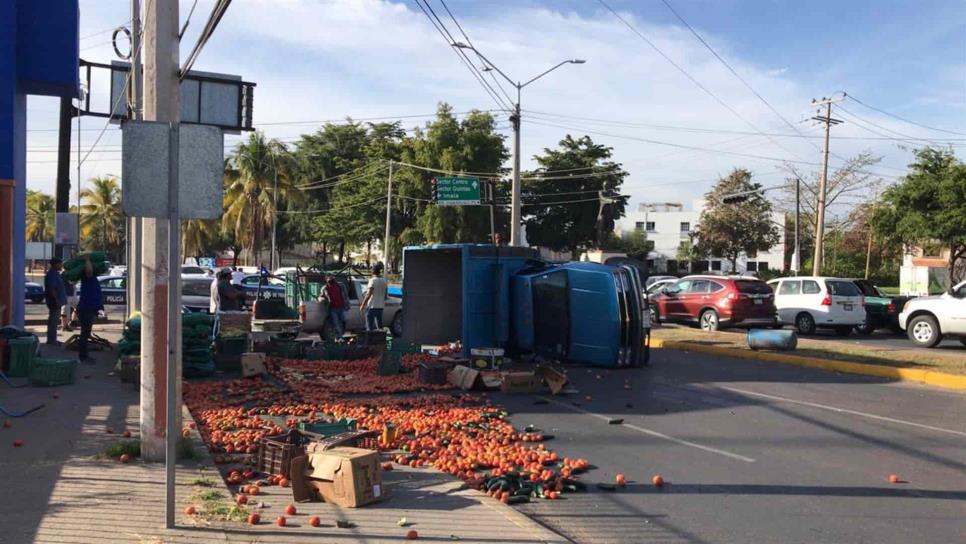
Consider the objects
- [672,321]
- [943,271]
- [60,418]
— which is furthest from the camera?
[943,271]

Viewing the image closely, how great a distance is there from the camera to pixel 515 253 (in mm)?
16422

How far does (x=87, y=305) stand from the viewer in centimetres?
1391

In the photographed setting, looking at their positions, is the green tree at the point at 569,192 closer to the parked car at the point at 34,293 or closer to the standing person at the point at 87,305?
the parked car at the point at 34,293

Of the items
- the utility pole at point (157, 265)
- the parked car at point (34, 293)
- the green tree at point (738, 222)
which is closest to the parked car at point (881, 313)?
the utility pole at point (157, 265)

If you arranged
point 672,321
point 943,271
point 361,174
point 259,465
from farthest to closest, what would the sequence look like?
point 361,174 → point 943,271 → point 672,321 → point 259,465

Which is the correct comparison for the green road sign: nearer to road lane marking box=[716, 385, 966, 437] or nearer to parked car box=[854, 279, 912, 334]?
parked car box=[854, 279, 912, 334]

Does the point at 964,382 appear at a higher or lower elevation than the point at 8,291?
lower

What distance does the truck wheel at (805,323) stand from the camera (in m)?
23.3

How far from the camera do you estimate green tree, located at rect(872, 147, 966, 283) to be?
1184 inches

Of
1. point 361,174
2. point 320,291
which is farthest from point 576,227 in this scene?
point 320,291

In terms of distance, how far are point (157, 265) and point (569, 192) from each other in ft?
182

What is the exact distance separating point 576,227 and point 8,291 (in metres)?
49.1

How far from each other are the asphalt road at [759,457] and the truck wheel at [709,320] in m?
8.92

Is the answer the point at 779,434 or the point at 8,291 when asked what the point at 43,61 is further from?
the point at 779,434
